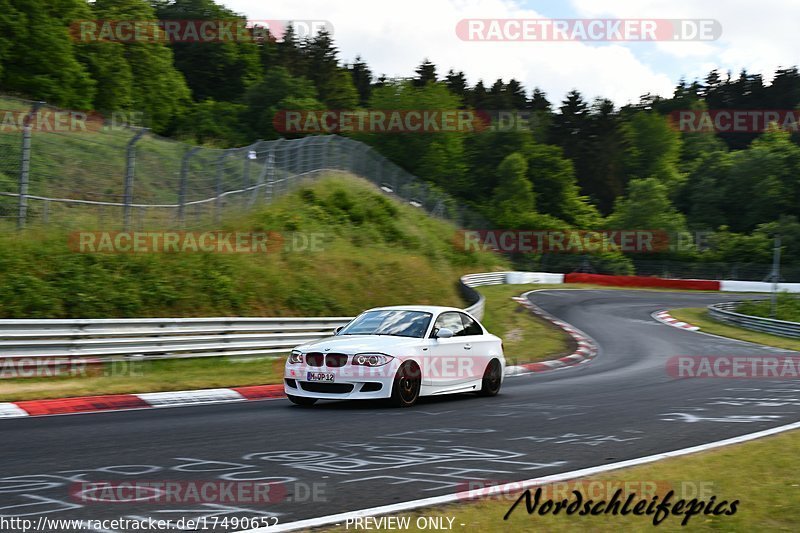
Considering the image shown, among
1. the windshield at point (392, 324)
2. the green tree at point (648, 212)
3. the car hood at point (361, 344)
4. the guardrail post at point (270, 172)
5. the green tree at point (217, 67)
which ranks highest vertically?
the green tree at point (217, 67)

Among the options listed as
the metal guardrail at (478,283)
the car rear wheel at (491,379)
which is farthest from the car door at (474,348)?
the metal guardrail at (478,283)

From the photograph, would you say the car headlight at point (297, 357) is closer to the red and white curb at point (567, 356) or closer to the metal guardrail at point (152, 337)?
the metal guardrail at point (152, 337)

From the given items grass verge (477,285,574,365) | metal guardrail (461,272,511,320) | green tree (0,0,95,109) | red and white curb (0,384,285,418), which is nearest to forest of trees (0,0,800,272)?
green tree (0,0,95,109)

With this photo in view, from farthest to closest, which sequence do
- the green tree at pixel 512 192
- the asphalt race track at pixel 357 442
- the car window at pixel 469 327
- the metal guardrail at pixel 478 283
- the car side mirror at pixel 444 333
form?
the green tree at pixel 512 192 < the metal guardrail at pixel 478 283 < the car window at pixel 469 327 < the car side mirror at pixel 444 333 < the asphalt race track at pixel 357 442

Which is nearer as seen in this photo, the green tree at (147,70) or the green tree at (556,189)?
the green tree at (147,70)

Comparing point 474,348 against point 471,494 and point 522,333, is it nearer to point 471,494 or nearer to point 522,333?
point 471,494

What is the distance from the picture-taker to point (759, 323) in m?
33.6

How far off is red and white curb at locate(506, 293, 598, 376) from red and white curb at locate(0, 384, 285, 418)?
6.68 metres

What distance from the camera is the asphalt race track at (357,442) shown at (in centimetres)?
607

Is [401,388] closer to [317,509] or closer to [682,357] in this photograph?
[317,509]

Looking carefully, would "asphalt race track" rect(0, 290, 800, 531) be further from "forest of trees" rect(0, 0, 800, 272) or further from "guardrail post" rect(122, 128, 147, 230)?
"forest of trees" rect(0, 0, 800, 272)

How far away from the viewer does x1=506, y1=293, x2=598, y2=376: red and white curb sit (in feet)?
62.3

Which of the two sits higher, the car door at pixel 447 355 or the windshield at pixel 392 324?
the windshield at pixel 392 324

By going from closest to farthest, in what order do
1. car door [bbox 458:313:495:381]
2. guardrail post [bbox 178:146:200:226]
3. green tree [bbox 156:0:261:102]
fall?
1. car door [bbox 458:313:495:381]
2. guardrail post [bbox 178:146:200:226]
3. green tree [bbox 156:0:261:102]
